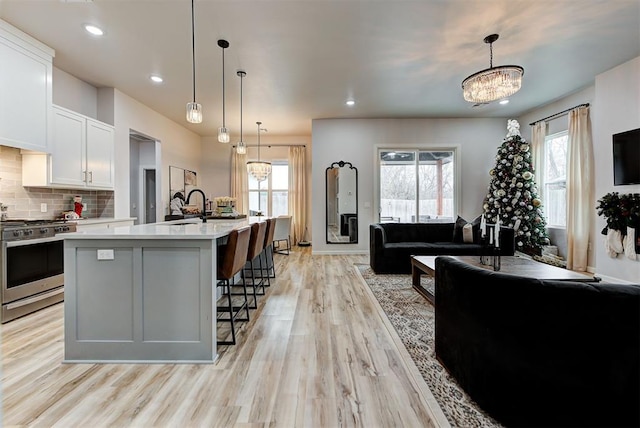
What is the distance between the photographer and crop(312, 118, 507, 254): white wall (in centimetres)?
660

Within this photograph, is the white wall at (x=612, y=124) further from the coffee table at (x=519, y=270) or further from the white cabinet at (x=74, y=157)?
the white cabinet at (x=74, y=157)

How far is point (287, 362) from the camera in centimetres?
212

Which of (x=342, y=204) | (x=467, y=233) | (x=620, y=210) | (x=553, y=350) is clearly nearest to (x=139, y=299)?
(x=553, y=350)

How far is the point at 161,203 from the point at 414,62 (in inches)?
221

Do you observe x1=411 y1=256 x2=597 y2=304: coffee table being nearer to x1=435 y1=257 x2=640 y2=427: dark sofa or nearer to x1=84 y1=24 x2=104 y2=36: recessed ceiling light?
x1=435 y1=257 x2=640 y2=427: dark sofa

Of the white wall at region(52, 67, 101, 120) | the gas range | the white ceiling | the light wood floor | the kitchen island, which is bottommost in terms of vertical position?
the light wood floor

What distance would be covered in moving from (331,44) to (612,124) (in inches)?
166

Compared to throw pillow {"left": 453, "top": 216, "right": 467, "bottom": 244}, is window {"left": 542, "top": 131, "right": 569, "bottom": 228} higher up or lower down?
higher up

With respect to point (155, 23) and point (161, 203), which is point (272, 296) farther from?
point (161, 203)

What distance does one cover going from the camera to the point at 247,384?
185cm

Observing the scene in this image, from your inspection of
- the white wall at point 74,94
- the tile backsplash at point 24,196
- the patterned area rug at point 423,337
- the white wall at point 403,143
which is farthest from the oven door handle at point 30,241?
the white wall at point 403,143

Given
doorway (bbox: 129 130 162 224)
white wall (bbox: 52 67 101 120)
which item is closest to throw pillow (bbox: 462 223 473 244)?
white wall (bbox: 52 67 101 120)

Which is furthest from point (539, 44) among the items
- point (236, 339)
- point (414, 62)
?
point (236, 339)

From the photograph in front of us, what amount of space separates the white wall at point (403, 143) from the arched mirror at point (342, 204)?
0.46 feet
